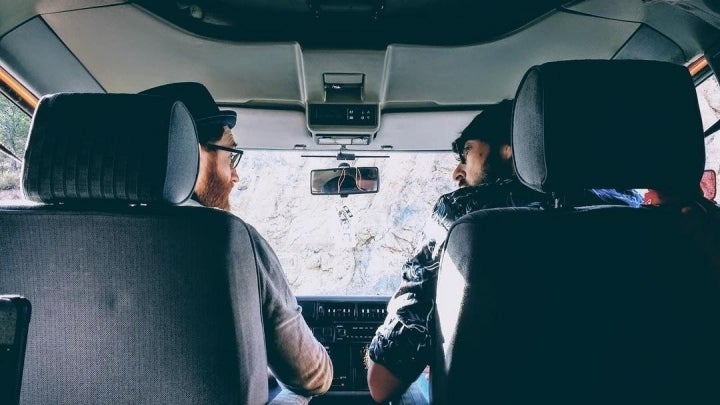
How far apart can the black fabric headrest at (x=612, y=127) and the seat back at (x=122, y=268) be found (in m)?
1.05

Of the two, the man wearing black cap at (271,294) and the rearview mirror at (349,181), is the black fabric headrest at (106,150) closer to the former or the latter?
the man wearing black cap at (271,294)

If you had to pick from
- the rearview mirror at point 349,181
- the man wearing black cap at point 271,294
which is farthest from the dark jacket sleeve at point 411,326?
the rearview mirror at point 349,181

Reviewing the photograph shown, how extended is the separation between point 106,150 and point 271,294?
0.74 meters

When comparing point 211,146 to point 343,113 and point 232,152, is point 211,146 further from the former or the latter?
point 343,113

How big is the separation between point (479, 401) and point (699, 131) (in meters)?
1.10

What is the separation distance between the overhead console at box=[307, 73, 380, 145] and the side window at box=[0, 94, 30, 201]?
1.75 metres

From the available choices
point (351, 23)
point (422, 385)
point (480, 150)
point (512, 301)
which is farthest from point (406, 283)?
point (351, 23)

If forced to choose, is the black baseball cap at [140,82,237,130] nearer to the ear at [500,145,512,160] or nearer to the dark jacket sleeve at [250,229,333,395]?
Answer: the dark jacket sleeve at [250,229,333,395]

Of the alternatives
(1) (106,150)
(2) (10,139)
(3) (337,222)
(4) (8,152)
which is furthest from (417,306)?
(3) (337,222)

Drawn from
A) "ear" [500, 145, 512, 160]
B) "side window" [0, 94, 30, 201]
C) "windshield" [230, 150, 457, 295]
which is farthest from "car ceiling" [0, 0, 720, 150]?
"windshield" [230, 150, 457, 295]

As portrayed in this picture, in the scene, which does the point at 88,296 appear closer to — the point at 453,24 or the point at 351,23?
the point at 351,23

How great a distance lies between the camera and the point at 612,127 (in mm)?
1479

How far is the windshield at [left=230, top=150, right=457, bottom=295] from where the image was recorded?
2448 centimetres

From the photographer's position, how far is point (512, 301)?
4.85 ft
